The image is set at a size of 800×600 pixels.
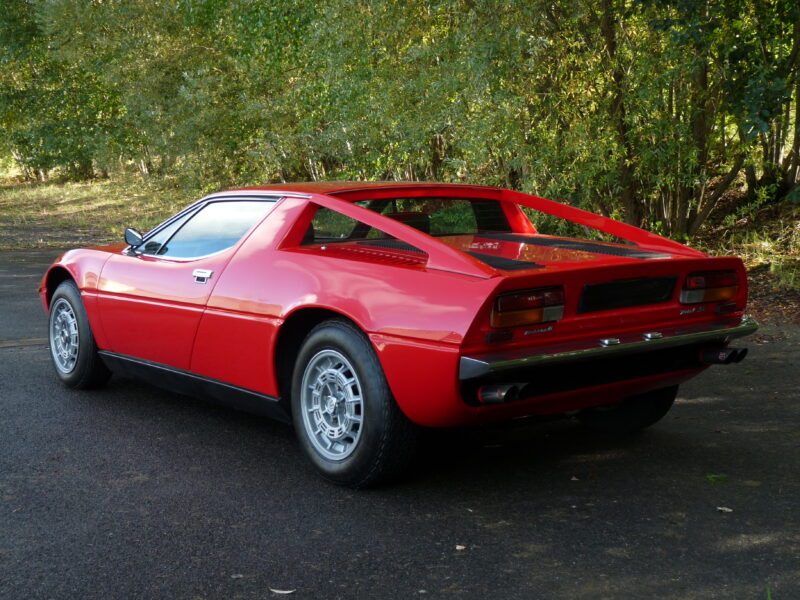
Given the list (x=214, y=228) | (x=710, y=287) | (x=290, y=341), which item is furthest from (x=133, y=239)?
(x=710, y=287)

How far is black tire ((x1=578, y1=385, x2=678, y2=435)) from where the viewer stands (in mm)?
4977

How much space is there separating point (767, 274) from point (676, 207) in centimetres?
158

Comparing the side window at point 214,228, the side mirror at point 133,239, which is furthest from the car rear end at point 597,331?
the side mirror at point 133,239

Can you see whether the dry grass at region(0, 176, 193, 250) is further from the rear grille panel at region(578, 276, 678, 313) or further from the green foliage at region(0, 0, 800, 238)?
the rear grille panel at region(578, 276, 678, 313)

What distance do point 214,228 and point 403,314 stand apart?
5.64ft

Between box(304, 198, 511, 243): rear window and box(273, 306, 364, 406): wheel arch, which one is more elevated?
box(304, 198, 511, 243): rear window

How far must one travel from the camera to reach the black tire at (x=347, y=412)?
4.05m

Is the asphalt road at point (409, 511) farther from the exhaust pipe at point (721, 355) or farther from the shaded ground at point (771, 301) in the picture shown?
the shaded ground at point (771, 301)

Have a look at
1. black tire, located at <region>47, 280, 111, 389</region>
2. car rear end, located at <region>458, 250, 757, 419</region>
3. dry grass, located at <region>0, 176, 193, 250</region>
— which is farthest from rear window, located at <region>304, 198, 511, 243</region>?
dry grass, located at <region>0, 176, 193, 250</region>

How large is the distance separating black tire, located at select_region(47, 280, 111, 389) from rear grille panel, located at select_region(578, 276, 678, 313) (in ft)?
11.2

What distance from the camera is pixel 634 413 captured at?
16.6 ft

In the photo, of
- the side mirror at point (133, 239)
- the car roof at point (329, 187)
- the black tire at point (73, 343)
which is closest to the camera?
the car roof at point (329, 187)

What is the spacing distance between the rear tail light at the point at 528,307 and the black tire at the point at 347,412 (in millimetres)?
615

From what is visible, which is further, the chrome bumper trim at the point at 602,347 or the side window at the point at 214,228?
the side window at the point at 214,228
